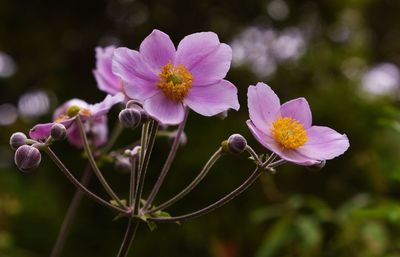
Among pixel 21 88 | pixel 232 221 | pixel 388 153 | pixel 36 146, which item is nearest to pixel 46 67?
pixel 21 88

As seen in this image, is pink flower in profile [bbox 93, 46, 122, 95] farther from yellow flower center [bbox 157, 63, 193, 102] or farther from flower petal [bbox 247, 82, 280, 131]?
flower petal [bbox 247, 82, 280, 131]

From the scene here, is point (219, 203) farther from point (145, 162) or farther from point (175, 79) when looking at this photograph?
point (175, 79)

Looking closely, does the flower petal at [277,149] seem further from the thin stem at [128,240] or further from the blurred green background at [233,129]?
the blurred green background at [233,129]

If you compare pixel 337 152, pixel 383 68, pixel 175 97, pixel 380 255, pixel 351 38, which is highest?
pixel 175 97

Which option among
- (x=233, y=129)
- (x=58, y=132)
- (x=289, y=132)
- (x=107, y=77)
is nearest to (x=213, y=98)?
(x=289, y=132)

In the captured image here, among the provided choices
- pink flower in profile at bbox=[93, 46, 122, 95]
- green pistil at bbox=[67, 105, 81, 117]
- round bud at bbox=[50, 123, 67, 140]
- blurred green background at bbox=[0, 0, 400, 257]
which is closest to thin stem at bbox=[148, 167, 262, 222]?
round bud at bbox=[50, 123, 67, 140]

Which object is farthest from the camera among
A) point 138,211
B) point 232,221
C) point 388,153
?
point 388,153

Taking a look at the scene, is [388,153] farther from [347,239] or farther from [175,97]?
[175,97]

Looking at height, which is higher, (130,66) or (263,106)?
(130,66)

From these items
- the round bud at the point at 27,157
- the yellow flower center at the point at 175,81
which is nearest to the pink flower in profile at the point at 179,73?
the yellow flower center at the point at 175,81
